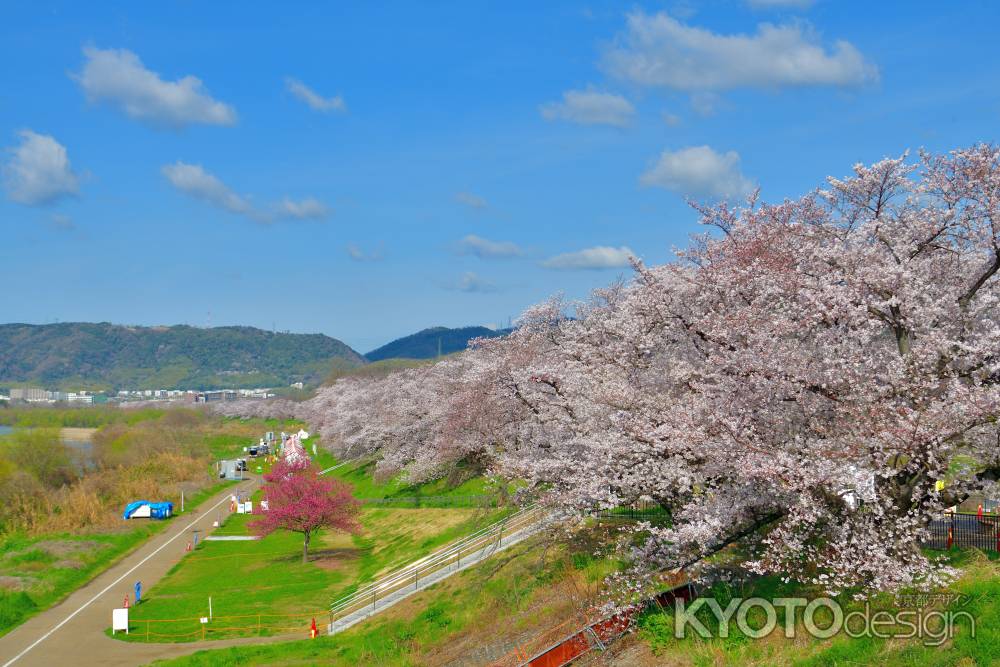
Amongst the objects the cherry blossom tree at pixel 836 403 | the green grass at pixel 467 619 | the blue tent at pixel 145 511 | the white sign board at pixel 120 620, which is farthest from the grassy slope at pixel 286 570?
the cherry blossom tree at pixel 836 403

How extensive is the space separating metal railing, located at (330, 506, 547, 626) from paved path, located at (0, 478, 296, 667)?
3.78 m

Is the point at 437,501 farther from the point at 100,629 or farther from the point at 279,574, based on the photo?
the point at 100,629

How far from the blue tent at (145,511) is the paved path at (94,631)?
1166 centimetres

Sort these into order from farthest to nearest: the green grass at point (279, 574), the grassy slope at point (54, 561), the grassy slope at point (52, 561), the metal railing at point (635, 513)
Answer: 1. the grassy slope at point (52, 561)
2. the grassy slope at point (54, 561)
3. the green grass at point (279, 574)
4. the metal railing at point (635, 513)

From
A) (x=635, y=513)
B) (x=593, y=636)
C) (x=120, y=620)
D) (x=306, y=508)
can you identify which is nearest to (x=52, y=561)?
(x=306, y=508)

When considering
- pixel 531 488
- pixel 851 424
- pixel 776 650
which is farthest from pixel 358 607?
pixel 851 424

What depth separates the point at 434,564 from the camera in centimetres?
3303

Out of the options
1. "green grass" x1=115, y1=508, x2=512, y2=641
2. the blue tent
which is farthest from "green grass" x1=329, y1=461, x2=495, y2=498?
the blue tent

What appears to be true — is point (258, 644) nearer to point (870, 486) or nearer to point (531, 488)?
point (531, 488)

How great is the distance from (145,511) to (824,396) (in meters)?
61.3

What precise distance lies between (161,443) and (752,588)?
311 ft

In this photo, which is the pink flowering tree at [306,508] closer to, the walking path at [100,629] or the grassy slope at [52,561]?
the walking path at [100,629]

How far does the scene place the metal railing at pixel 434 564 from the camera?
30.9m

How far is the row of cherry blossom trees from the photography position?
1396 cm
